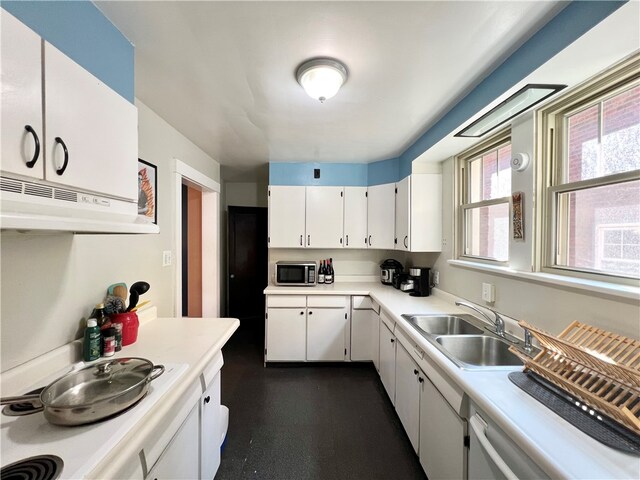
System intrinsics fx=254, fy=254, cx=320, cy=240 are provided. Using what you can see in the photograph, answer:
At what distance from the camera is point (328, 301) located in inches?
111

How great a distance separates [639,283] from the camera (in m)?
1.04

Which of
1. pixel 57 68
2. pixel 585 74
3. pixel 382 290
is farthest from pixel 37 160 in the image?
pixel 382 290

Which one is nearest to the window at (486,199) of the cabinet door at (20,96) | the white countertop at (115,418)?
the white countertop at (115,418)

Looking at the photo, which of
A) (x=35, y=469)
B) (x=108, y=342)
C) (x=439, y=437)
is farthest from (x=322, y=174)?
(x=35, y=469)

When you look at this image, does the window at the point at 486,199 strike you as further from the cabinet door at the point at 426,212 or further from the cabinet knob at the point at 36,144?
the cabinet knob at the point at 36,144

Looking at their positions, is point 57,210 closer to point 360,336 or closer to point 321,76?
point 321,76

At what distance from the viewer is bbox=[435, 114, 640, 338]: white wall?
1.05 meters

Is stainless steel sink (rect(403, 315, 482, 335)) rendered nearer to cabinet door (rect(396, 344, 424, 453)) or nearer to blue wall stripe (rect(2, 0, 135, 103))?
cabinet door (rect(396, 344, 424, 453))

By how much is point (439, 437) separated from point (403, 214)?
75.6 inches

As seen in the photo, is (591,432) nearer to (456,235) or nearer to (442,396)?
(442,396)

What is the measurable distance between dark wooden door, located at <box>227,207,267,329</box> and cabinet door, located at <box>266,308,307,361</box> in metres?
1.44

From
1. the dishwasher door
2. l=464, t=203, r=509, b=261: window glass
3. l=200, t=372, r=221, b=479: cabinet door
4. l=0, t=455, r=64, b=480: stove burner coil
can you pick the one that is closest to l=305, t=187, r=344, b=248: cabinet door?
l=464, t=203, r=509, b=261: window glass

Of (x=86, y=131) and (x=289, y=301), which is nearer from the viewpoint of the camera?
(x=86, y=131)

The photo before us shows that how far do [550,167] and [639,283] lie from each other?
724 millimetres
